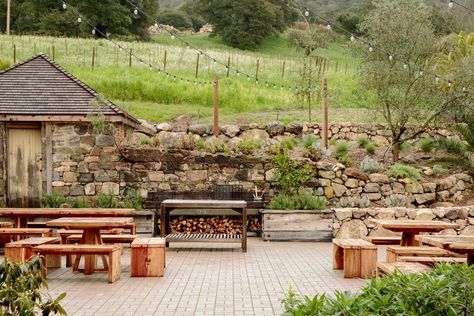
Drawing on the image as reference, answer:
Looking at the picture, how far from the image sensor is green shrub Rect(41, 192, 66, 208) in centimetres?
1288

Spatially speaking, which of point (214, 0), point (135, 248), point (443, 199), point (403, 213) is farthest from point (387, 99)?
point (214, 0)

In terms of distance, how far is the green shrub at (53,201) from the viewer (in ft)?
42.2

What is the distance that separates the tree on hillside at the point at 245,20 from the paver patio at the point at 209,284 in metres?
→ 41.9

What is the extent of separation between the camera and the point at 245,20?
52.9 metres

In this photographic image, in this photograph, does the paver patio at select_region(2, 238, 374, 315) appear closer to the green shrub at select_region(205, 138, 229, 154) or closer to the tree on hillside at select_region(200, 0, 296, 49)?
the green shrub at select_region(205, 138, 229, 154)

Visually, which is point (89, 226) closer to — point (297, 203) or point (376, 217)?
point (297, 203)

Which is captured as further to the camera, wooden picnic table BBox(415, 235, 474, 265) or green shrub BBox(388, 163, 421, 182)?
green shrub BBox(388, 163, 421, 182)

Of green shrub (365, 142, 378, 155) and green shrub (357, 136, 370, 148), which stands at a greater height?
green shrub (357, 136, 370, 148)

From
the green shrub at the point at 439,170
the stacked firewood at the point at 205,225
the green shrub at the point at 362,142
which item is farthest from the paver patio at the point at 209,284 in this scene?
the green shrub at the point at 362,142

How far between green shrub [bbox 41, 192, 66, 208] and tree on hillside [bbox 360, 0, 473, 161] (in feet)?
28.6

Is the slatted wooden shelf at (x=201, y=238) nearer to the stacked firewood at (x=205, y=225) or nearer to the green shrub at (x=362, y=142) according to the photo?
the stacked firewood at (x=205, y=225)

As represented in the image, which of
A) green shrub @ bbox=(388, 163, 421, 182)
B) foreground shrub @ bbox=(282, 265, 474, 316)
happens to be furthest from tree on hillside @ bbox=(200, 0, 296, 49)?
foreground shrub @ bbox=(282, 265, 474, 316)

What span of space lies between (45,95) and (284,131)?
26.7ft

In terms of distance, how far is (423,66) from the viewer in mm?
17594
